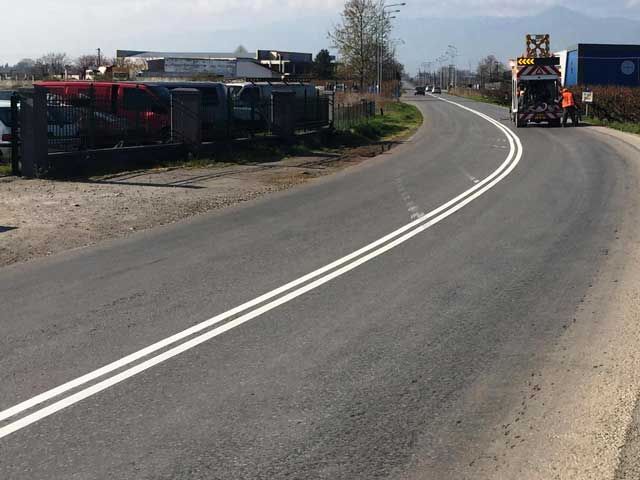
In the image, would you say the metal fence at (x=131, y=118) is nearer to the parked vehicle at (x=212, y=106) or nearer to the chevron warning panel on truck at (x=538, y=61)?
the parked vehicle at (x=212, y=106)

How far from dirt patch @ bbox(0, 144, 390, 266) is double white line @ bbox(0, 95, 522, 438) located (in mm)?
3930

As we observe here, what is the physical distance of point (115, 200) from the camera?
51.6ft

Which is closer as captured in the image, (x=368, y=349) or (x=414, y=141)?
(x=368, y=349)

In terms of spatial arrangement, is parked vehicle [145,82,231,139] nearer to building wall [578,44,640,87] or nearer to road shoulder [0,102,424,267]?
road shoulder [0,102,424,267]

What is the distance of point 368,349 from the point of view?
6758mm

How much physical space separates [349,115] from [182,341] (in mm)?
32554

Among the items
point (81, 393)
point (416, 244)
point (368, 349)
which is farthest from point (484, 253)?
point (81, 393)

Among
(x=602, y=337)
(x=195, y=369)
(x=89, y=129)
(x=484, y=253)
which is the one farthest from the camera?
(x=89, y=129)

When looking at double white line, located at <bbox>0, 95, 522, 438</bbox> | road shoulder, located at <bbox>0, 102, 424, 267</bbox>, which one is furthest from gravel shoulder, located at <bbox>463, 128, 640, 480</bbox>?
road shoulder, located at <bbox>0, 102, 424, 267</bbox>

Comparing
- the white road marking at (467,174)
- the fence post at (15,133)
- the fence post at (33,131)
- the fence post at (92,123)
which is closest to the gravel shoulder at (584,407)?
the white road marking at (467,174)

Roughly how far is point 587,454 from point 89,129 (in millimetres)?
17629

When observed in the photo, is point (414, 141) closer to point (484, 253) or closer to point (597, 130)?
point (597, 130)

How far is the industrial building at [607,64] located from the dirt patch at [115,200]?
188 ft

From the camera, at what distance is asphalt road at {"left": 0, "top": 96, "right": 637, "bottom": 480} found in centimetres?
484
